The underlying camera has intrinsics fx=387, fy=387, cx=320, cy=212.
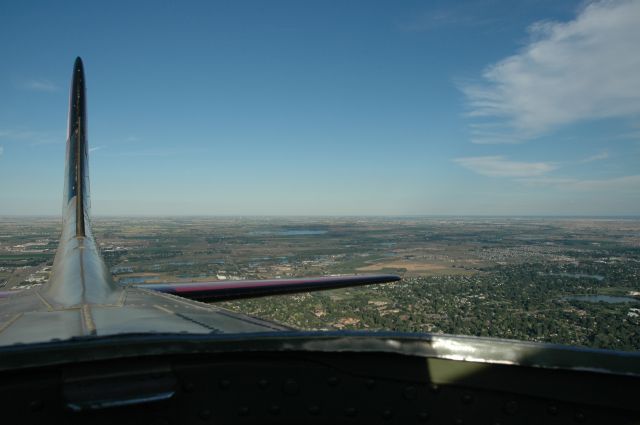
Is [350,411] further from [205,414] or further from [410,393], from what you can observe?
[205,414]

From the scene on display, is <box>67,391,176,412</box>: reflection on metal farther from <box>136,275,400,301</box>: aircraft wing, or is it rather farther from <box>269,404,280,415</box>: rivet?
<box>136,275,400,301</box>: aircraft wing

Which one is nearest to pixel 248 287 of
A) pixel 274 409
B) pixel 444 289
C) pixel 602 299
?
pixel 274 409

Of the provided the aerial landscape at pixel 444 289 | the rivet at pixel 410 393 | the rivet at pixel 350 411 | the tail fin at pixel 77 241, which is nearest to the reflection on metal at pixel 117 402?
the rivet at pixel 350 411

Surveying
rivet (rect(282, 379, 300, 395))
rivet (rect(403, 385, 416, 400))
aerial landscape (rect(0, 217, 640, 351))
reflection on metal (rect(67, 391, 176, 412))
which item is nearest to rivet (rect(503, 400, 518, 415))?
rivet (rect(403, 385, 416, 400))

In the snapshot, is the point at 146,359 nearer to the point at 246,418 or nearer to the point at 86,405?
the point at 86,405

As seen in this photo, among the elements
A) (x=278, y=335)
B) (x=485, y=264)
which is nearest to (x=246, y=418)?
(x=278, y=335)
